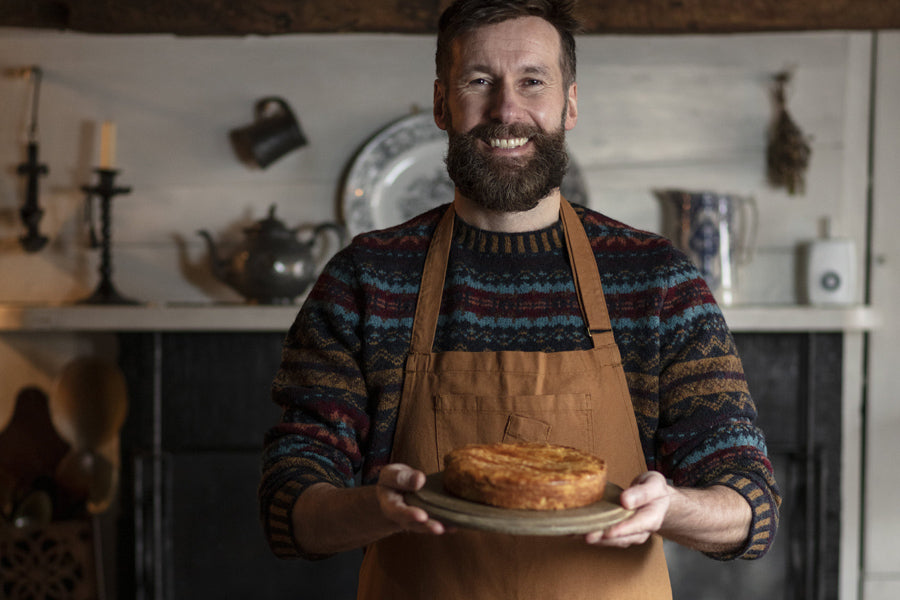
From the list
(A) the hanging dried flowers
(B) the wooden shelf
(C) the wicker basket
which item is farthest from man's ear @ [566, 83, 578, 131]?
(C) the wicker basket

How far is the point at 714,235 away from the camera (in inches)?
95.6

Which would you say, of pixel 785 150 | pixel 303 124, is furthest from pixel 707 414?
pixel 303 124

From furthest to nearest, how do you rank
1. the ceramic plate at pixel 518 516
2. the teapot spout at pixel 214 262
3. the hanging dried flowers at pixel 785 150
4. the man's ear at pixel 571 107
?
1. the hanging dried flowers at pixel 785 150
2. the teapot spout at pixel 214 262
3. the man's ear at pixel 571 107
4. the ceramic plate at pixel 518 516

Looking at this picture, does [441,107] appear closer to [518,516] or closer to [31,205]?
[518,516]

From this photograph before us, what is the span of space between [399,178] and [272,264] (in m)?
0.48

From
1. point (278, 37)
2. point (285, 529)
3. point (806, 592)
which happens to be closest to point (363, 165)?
point (278, 37)

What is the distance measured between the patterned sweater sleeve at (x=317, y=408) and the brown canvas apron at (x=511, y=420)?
0.08 m

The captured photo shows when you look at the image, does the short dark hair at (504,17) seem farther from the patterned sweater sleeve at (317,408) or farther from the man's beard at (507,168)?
the patterned sweater sleeve at (317,408)

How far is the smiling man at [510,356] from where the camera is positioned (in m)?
1.14

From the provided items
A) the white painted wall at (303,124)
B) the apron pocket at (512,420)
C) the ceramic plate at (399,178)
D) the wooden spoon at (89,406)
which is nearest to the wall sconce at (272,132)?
the white painted wall at (303,124)

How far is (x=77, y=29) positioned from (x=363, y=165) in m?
0.96

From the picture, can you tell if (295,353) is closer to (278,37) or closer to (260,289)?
(260,289)

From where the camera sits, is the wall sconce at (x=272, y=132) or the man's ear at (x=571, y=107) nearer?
the man's ear at (x=571, y=107)

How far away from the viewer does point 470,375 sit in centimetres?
119
